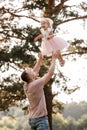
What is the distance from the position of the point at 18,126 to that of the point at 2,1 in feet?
311

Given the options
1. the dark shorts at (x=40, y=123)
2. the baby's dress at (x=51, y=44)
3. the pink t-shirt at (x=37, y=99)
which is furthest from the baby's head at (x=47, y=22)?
the dark shorts at (x=40, y=123)

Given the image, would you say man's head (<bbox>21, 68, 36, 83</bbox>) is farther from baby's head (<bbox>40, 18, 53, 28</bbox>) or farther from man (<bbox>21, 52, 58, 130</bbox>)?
baby's head (<bbox>40, 18, 53, 28</bbox>)

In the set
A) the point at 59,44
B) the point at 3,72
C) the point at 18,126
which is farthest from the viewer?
the point at 18,126

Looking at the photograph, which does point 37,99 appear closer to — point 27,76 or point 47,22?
point 27,76

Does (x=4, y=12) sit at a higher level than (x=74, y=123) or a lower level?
lower

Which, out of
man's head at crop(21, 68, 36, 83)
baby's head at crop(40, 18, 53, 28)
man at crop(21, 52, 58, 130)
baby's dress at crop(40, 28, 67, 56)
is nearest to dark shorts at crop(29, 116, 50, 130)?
man at crop(21, 52, 58, 130)

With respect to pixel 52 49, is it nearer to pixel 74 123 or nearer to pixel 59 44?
pixel 59 44

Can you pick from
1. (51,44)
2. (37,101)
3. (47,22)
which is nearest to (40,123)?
(37,101)

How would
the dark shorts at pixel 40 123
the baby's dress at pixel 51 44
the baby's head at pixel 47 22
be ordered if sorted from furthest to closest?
the baby's head at pixel 47 22 → the baby's dress at pixel 51 44 → the dark shorts at pixel 40 123

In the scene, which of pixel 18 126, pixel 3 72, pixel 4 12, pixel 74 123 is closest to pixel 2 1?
pixel 4 12

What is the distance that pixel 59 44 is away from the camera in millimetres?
6949

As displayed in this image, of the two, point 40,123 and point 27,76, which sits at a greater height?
point 27,76

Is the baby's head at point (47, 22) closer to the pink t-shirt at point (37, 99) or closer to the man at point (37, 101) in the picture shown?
the man at point (37, 101)

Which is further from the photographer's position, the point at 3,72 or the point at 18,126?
the point at 18,126
